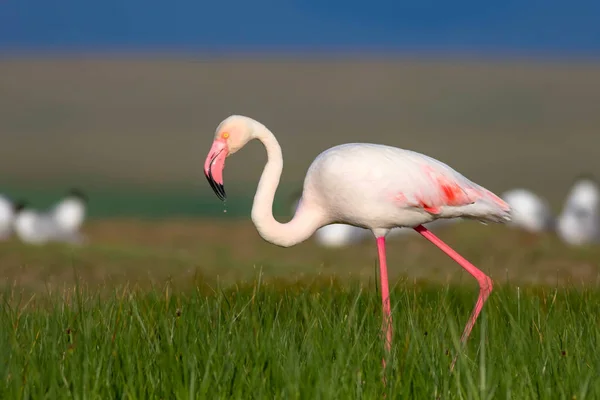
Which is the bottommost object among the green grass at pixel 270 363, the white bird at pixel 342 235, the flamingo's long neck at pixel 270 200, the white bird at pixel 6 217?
the white bird at pixel 342 235

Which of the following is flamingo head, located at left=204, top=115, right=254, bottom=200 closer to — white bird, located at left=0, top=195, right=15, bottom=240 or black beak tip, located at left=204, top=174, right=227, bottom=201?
black beak tip, located at left=204, top=174, right=227, bottom=201

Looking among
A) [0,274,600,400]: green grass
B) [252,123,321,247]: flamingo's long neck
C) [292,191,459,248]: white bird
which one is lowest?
[292,191,459,248]: white bird

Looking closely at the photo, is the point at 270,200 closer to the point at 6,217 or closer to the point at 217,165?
the point at 217,165

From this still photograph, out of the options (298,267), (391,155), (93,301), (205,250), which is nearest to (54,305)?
(93,301)

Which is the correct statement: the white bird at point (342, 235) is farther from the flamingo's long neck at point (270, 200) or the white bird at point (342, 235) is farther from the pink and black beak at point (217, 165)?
the pink and black beak at point (217, 165)

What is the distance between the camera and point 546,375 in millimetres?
5090

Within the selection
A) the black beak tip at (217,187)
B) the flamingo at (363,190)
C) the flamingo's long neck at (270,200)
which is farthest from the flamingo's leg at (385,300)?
the black beak tip at (217,187)

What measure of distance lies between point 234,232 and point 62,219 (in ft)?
13.4

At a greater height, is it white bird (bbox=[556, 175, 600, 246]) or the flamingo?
the flamingo

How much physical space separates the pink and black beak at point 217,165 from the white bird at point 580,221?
13066mm

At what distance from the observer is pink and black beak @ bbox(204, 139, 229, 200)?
6.57m

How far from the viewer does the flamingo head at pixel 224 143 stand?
6.61 metres

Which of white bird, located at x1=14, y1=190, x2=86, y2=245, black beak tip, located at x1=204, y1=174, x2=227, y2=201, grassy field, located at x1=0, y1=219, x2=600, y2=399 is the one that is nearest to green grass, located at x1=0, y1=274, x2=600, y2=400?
grassy field, located at x1=0, y1=219, x2=600, y2=399

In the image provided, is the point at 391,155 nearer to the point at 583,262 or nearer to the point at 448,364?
the point at 448,364
